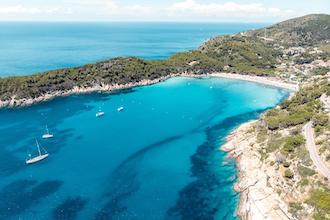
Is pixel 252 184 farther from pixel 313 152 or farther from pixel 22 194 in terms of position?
pixel 22 194

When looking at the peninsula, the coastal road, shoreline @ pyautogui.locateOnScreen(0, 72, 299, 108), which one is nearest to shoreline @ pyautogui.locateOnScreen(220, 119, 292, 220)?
the peninsula

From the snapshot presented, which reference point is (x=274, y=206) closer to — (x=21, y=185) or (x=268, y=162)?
(x=268, y=162)

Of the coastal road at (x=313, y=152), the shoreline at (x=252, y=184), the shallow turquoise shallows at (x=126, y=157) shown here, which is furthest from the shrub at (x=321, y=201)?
the shallow turquoise shallows at (x=126, y=157)

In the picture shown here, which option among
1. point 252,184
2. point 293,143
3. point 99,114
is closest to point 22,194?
point 252,184

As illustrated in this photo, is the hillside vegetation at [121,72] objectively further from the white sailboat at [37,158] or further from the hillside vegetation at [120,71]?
the white sailboat at [37,158]

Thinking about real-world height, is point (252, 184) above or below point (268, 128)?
below

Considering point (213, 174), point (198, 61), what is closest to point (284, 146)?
point (213, 174)
